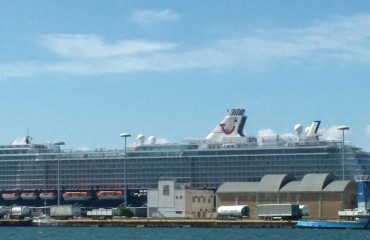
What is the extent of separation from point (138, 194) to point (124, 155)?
7.17 m

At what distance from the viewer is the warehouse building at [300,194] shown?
127625 mm

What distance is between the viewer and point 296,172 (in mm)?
152750

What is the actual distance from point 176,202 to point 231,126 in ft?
108

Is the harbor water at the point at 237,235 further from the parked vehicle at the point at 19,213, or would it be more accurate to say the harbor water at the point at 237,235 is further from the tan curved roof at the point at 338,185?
the parked vehicle at the point at 19,213

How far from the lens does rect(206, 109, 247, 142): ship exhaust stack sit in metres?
168

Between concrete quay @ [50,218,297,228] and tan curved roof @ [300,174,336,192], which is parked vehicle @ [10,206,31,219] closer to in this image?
concrete quay @ [50,218,297,228]

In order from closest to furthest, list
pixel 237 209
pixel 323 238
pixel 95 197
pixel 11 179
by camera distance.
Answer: pixel 323 238
pixel 237 209
pixel 95 197
pixel 11 179

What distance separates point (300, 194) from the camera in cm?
13012

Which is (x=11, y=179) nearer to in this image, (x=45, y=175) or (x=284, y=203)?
(x=45, y=175)

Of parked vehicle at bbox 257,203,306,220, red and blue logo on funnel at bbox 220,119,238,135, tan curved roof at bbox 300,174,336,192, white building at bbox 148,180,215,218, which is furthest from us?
red and blue logo on funnel at bbox 220,119,238,135

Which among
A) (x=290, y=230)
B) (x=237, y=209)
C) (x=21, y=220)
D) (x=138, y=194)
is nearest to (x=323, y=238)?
(x=290, y=230)

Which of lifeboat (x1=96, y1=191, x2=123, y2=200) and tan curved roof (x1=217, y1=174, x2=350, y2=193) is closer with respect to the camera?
tan curved roof (x1=217, y1=174, x2=350, y2=193)

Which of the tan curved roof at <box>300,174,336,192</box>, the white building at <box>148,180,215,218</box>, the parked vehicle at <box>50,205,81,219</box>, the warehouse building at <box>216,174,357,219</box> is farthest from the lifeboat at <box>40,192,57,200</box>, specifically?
the tan curved roof at <box>300,174,336,192</box>

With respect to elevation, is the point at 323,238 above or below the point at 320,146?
below
